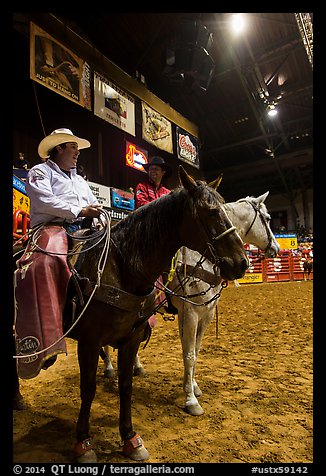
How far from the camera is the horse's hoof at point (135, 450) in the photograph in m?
1.88

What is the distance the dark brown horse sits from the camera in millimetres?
1769

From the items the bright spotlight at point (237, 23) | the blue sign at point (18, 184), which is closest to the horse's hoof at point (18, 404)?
the blue sign at point (18, 184)

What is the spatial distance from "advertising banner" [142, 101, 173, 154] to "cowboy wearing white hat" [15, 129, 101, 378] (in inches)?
315

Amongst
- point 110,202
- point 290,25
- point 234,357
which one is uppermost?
point 290,25

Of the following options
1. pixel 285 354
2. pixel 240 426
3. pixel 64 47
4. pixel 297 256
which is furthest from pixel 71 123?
pixel 297 256

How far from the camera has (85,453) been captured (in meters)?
1.78

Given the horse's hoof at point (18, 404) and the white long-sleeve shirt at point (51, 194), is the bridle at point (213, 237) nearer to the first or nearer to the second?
the white long-sleeve shirt at point (51, 194)

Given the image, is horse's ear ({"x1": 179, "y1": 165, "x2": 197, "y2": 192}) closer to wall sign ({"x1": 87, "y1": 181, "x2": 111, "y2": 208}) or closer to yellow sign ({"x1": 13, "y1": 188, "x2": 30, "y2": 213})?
yellow sign ({"x1": 13, "y1": 188, "x2": 30, "y2": 213})

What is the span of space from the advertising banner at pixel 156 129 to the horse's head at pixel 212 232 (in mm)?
8423

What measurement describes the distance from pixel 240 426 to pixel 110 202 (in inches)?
316

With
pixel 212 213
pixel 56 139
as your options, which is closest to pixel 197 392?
pixel 212 213

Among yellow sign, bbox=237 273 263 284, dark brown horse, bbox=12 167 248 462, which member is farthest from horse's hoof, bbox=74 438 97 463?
yellow sign, bbox=237 273 263 284

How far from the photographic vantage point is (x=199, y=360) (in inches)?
154
